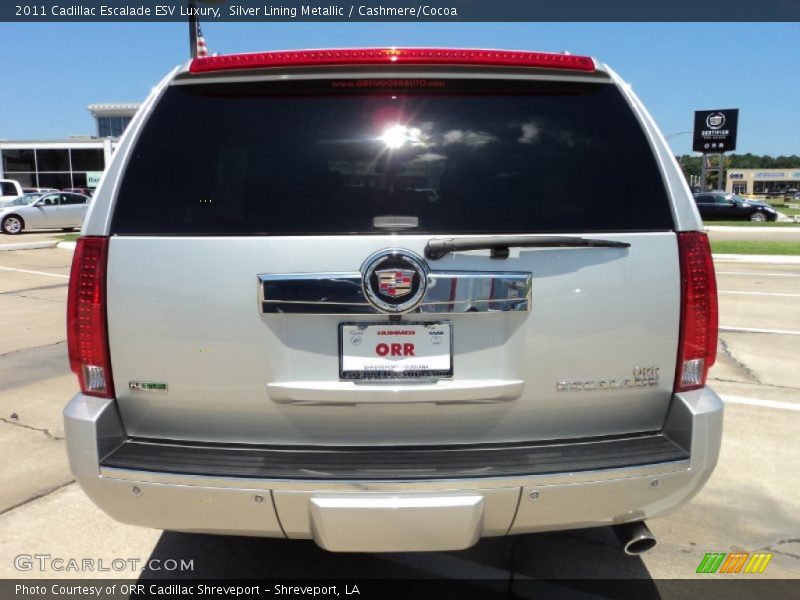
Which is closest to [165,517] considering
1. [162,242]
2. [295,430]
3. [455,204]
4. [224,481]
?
[224,481]

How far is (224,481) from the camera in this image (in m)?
2.10

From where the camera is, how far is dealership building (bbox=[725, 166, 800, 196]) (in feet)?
413

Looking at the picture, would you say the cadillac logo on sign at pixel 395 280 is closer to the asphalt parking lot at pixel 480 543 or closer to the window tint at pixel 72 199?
the asphalt parking lot at pixel 480 543

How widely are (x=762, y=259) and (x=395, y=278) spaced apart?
628 inches

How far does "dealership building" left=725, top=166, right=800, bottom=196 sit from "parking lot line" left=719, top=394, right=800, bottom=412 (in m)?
135

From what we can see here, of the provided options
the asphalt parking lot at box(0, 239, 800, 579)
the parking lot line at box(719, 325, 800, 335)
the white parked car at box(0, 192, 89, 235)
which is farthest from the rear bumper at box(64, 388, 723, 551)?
the white parked car at box(0, 192, 89, 235)

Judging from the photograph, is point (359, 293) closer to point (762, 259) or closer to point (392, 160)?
point (392, 160)

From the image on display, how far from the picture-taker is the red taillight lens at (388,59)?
2.28 metres

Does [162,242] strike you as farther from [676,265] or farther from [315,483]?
[676,265]

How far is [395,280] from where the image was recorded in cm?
212

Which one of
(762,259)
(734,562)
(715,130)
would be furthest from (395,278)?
(715,130)

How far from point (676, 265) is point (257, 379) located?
1.42 m

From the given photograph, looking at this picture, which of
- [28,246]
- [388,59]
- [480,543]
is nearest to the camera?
[388,59]

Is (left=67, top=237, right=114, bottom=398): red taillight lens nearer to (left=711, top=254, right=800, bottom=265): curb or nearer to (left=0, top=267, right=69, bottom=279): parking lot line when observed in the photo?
(left=0, top=267, right=69, bottom=279): parking lot line
